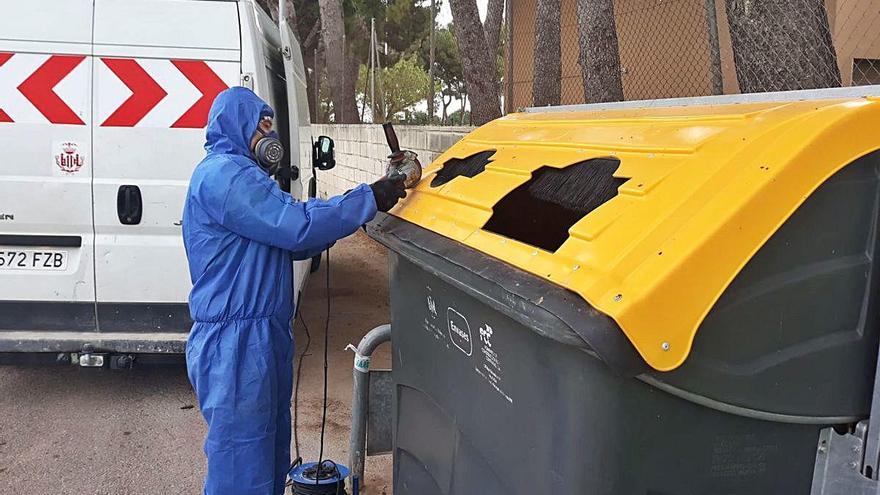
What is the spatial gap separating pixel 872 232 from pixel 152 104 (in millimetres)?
3844

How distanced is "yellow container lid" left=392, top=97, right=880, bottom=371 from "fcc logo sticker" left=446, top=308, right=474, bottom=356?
27 cm

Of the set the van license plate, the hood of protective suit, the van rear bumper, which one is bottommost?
the van rear bumper

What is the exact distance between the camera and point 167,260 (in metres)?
4.47

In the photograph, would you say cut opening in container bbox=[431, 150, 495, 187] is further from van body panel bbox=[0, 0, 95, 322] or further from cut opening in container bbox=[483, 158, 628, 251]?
van body panel bbox=[0, 0, 95, 322]

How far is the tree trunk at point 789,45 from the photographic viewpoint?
347 cm

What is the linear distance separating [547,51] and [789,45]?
375 cm

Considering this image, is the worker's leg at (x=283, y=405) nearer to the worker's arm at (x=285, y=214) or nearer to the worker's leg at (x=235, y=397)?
the worker's leg at (x=235, y=397)

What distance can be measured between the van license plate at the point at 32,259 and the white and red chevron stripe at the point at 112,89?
28.8 inches

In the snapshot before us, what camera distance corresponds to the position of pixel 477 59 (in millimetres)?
7824

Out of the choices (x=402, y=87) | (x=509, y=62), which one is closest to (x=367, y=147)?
(x=509, y=62)

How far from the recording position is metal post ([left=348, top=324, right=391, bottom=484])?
3234mm

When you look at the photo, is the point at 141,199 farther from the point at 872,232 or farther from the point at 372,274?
the point at 372,274

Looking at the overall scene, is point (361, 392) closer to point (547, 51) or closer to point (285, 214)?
point (285, 214)

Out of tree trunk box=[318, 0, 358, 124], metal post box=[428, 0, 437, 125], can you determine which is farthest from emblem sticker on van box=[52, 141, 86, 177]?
tree trunk box=[318, 0, 358, 124]
